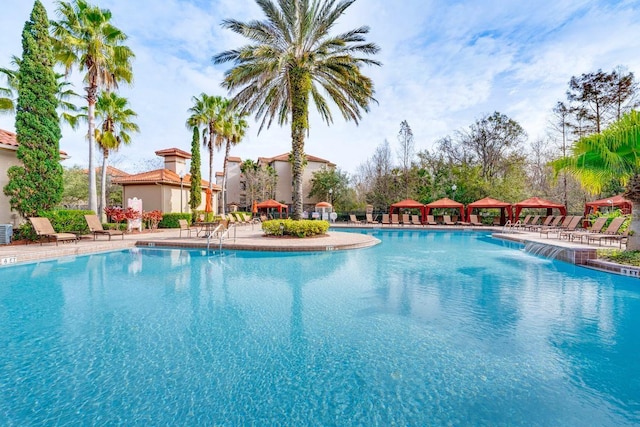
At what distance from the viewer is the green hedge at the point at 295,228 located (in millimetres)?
14900

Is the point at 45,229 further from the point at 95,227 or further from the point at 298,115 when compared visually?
the point at 298,115

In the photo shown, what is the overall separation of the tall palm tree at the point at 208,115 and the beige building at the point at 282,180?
16.2m

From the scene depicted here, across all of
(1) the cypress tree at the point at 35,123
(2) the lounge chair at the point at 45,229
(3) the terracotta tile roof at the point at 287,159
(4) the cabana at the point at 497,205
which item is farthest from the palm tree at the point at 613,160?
(3) the terracotta tile roof at the point at 287,159

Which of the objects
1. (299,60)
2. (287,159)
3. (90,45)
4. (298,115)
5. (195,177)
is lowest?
(195,177)

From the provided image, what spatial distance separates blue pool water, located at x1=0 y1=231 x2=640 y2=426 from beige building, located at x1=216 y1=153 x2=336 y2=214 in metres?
36.0

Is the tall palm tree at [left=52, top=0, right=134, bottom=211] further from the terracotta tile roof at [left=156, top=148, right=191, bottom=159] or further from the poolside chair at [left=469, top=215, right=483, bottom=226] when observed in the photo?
the poolside chair at [left=469, top=215, right=483, bottom=226]

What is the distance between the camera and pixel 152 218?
1944 centimetres

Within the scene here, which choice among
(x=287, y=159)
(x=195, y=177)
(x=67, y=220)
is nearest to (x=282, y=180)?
(x=287, y=159)

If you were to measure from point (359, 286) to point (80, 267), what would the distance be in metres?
8.48

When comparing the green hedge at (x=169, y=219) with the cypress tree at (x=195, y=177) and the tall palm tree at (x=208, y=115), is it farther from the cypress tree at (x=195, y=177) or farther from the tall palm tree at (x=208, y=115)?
the tall palm tree at (x=208, y=115)

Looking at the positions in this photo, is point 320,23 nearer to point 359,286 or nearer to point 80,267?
point 359,286

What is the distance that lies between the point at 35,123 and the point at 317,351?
15.6m

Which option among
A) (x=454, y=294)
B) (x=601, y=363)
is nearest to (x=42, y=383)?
(x=601, y=363)

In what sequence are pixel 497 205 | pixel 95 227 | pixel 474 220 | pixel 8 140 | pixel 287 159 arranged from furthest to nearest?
pixel 287 159, pixel 474 220, pixel 497 205, pixel 95 227, pixel 8 140
